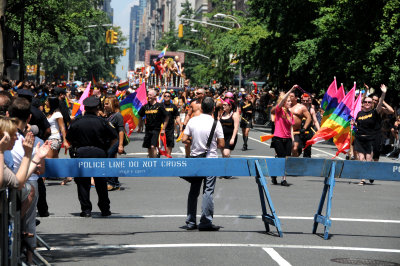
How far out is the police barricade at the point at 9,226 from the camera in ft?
20.8

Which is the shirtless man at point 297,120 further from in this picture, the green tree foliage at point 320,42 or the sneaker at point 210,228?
the green tree foliage at point 320,42

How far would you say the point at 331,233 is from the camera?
34.7 ft

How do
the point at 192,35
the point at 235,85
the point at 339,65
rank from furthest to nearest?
the point at 192,35
the point at 235,85
the point at 339,65

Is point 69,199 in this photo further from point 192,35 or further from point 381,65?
point 192,35

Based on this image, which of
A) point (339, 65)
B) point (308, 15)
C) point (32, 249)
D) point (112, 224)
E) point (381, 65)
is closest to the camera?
point (32, 249)

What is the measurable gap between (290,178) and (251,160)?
824cm

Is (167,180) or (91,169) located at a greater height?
(91,169)

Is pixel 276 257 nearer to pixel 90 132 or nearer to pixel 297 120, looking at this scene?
pixel 90 132

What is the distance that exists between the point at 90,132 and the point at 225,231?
2502mm

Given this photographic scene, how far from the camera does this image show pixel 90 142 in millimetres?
11680

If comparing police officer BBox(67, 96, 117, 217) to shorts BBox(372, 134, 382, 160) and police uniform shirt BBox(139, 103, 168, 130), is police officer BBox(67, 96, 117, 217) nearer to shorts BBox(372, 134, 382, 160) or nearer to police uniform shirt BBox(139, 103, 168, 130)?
police uniform shirt BBox(139, 103, 168, 130)

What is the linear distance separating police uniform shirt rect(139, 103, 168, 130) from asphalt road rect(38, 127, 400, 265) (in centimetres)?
288

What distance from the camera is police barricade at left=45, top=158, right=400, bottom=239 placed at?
33.1 feet

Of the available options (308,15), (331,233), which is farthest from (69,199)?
(308,15)
